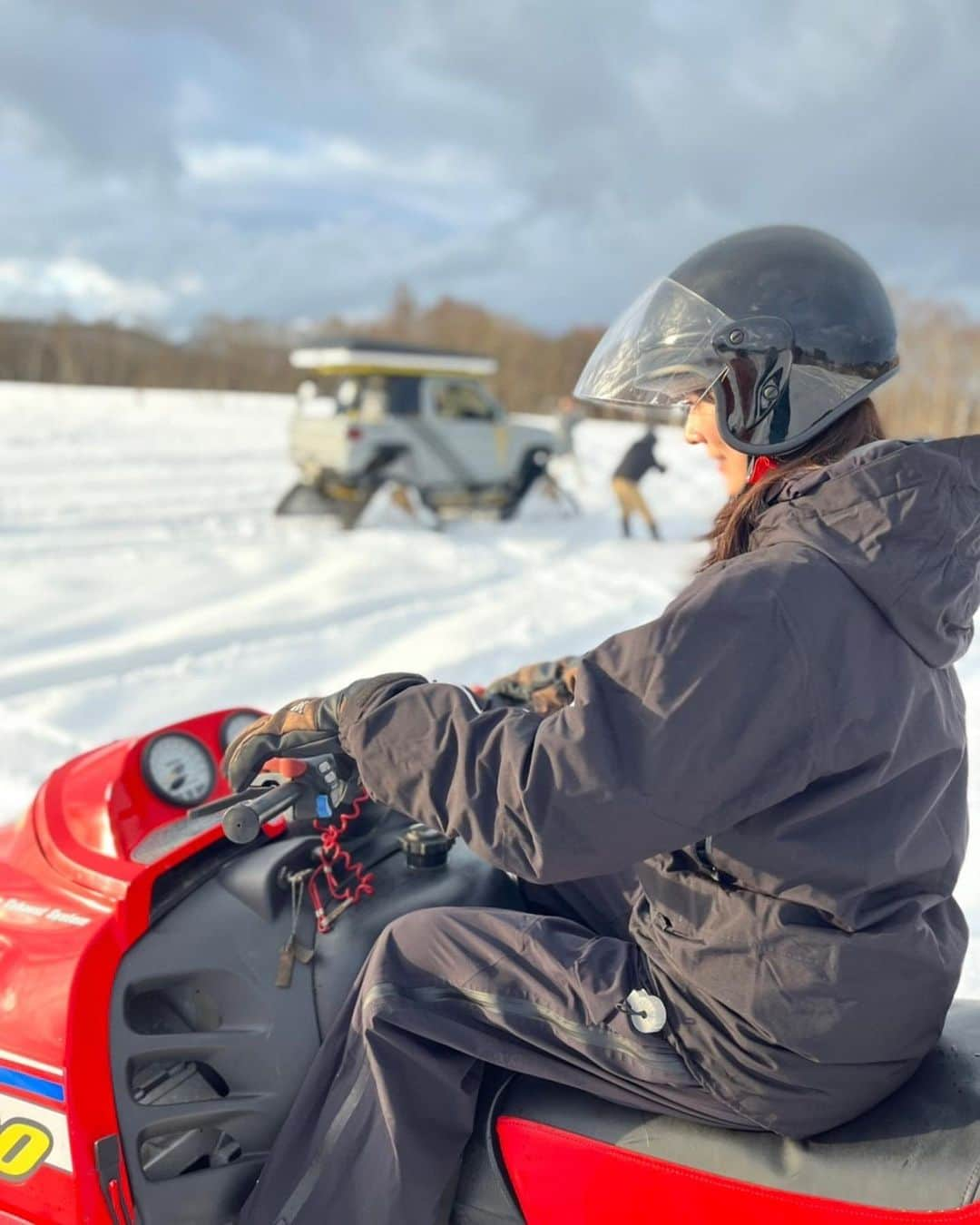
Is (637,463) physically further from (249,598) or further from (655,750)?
(655,750)

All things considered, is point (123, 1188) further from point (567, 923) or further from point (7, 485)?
point (7, 485)

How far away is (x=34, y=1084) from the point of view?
1.72m

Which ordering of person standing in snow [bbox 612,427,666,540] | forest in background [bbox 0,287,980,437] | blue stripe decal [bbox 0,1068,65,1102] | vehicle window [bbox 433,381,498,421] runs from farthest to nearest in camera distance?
forest in background [bbox 0,287,980,437] < vehicle window [bbox 433,381,498,421] < person standing in snow [bbox 612,427,666,540] < blue stripe decal [bbox 0,1068,65,1102]

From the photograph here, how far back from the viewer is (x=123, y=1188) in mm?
1718

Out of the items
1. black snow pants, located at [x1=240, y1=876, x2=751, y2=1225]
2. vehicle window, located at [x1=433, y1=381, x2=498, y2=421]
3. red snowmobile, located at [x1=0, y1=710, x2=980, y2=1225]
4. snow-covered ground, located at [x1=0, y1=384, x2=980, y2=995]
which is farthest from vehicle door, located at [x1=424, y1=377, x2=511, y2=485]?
black snow pants, located at [x1=240, y1=876, x2=751, y2=1225]

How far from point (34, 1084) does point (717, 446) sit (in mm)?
1510

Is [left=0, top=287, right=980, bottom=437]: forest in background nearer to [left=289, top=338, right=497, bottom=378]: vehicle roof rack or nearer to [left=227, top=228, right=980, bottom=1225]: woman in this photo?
[left=289, top=338, right=497, bottom=378]: vehicle roof rack

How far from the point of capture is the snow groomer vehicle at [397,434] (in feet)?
38.8

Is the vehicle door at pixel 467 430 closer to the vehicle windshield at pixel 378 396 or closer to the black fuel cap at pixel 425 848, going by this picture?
the vehicle windshield at pixel 378 396

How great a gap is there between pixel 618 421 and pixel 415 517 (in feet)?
62.5

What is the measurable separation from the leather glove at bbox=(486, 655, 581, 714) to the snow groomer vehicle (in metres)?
9.07

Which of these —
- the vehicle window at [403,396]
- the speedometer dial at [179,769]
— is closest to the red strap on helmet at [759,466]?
the speedometer dial at [179,769]

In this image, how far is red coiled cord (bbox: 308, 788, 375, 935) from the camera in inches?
75.5

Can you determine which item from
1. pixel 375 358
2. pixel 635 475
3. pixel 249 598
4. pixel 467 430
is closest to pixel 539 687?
pixel 249 598
